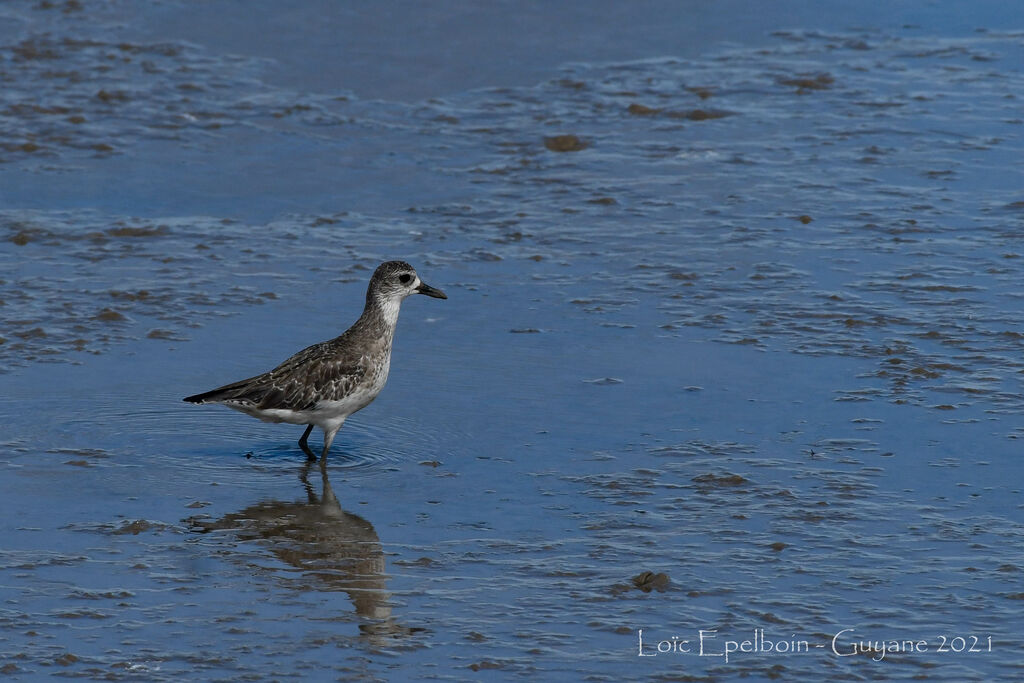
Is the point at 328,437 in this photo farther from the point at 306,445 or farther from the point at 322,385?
the point at 322,385

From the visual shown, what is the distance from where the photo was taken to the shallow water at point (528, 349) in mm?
8609

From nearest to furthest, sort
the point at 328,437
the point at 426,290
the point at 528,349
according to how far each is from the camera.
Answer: the point at 328,437, the point at 426,290, the point at 528,349

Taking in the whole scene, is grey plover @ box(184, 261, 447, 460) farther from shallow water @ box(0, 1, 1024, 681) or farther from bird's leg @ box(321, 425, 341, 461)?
shallow water @ box(0, 1, 1024, 681)

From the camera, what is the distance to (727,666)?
809cm

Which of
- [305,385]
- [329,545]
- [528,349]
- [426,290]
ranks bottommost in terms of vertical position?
[329,545]

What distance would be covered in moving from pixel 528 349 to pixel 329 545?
3318mm

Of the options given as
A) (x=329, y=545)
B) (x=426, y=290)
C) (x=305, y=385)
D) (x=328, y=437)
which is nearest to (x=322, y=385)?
(x=305, y=385)

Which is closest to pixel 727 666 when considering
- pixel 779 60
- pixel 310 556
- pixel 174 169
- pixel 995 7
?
pixel 310 556

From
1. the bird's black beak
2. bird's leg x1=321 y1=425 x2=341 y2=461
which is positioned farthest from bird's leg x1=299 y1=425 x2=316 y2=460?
the bird's black beak

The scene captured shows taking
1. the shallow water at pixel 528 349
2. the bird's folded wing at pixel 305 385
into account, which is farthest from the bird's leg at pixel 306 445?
the bird's folded wing at pixel 305 385

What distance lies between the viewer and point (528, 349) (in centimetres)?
1249

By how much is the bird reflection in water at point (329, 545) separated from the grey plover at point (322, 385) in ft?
1.76

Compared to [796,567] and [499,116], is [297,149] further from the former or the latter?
[796,567]

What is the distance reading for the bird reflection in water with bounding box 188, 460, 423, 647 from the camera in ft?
28.2
